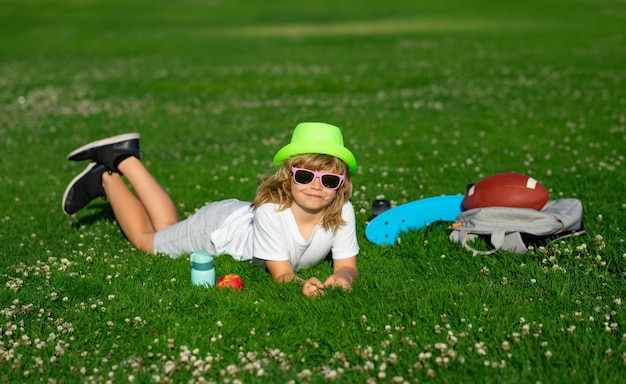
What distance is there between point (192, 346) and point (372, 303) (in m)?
1.79

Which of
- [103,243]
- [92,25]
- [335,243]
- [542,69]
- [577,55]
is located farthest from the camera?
[92,25]

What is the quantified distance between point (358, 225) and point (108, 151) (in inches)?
137

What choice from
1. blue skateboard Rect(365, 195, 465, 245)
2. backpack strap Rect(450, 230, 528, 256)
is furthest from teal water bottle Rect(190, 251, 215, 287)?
backpack strap Rect(450, 230, 528, 256)

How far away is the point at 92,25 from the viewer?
53.2 metres

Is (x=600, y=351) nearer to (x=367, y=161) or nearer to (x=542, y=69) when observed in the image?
(x=367, y=161)

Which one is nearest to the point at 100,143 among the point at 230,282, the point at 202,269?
the point at 202,269

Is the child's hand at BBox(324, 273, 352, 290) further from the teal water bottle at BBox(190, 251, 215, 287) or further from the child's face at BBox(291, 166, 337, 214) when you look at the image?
the teal water bottle at BBox(190, 251, 215, 287)

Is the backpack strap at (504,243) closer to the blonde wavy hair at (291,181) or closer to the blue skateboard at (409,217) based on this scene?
the blue skateboard at (409,217)

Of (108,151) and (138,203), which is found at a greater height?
(108,151)

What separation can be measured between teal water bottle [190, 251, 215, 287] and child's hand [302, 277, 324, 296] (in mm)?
1005

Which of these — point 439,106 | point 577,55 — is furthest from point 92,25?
point 439,106

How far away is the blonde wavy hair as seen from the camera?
6836mm

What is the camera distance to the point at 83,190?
9.08m

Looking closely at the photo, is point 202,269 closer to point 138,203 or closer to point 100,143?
point 138,203
